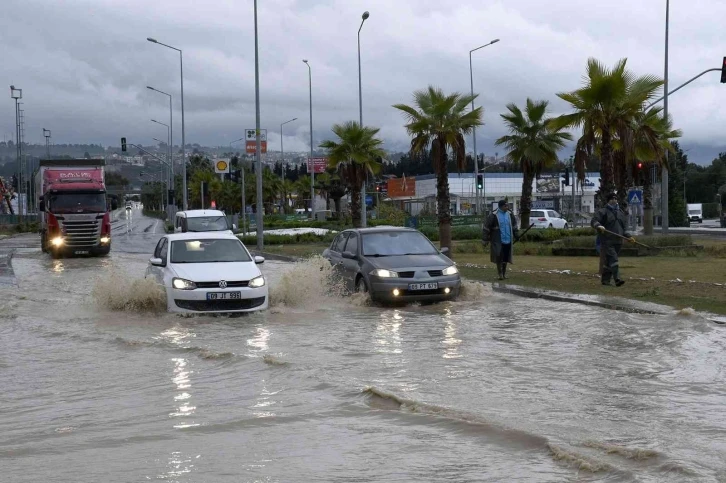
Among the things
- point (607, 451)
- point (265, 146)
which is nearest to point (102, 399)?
point (607, 451)

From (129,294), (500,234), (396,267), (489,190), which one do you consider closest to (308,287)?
(396,267)

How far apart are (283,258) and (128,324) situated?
17601 millimetres

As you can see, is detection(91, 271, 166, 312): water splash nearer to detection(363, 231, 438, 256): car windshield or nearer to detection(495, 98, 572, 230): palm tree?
detection(363, 231, 438, 256): car windshield

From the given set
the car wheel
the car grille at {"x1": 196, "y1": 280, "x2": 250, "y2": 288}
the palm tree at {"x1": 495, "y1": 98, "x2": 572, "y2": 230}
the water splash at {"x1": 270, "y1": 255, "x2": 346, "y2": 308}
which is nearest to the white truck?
the palm tree at {"x1": 495, "y1": 98, "x2": 572, "y2": 230}

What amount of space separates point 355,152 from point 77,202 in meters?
14.4

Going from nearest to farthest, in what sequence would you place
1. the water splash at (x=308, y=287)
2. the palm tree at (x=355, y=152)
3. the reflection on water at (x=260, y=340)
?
the reflection on water at (x=260, y=340), the water splash at (x=308, y=287), the palm tree at (x=355, y=152)

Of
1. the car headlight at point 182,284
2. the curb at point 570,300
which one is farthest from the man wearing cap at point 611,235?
the car headlight at point 182,284

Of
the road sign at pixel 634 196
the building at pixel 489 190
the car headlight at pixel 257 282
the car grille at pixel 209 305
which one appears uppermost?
the building at pixel 489 190

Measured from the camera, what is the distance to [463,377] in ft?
31.2

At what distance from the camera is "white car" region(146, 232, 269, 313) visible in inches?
580

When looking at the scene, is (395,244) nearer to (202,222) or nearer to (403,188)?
(202,222)

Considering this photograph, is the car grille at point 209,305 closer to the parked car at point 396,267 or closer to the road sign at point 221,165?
the parked car at point 396,267

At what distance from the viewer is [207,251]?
16.2 m

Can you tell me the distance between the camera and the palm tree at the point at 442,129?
28.2 meters
